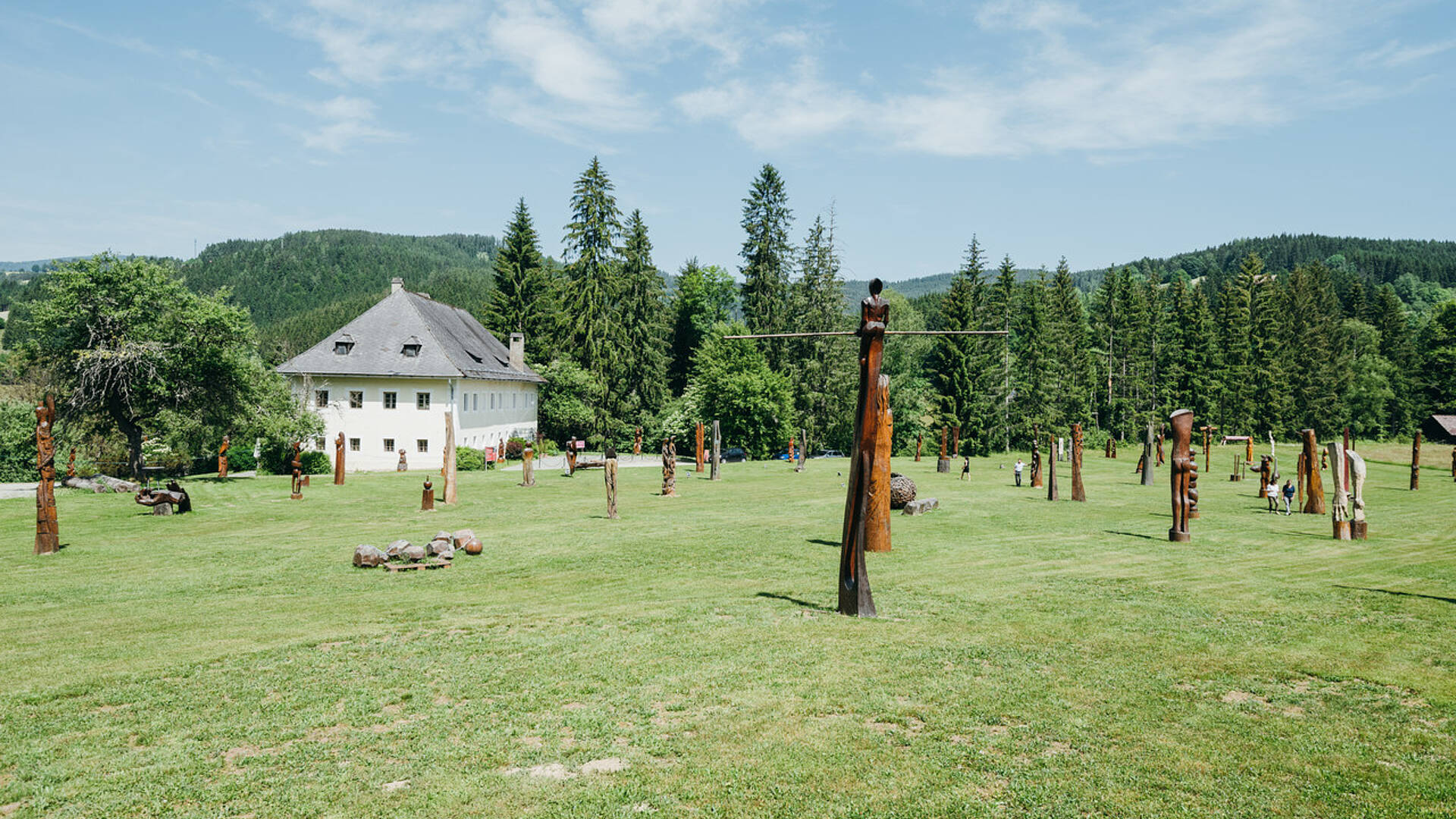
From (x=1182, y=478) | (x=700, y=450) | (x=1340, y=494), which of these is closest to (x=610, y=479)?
(x=1182, y=478)

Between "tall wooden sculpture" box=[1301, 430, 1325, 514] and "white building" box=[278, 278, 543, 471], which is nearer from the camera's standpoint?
"tall wooden sculpture" box=[1301, 430, 1325, 514]

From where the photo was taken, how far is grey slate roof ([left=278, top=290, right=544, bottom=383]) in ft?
156

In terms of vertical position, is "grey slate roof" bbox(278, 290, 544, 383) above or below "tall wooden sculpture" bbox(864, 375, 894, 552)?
above

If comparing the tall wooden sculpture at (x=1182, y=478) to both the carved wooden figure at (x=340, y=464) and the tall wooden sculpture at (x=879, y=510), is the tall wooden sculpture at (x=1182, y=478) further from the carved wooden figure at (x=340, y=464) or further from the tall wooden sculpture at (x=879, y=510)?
the carved wooden figure at (x=340, y=464)

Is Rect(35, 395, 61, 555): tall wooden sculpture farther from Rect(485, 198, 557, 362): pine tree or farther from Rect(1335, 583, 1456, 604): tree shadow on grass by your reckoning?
Rect(485, 198, 557, 362): pine tree

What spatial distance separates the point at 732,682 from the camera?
30.1ft

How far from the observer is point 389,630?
11750 millimetres

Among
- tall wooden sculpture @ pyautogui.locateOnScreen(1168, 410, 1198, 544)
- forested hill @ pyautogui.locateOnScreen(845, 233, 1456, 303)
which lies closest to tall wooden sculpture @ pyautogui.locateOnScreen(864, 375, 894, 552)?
tall wooden sculpture @ pyautogui.locateOnScreen(1168, 410, 1198, 544)

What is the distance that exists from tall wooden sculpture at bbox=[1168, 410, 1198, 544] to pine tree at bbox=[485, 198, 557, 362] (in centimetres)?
5336

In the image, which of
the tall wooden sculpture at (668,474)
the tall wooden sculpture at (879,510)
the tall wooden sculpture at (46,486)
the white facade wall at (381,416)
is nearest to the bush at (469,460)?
the white facade wall at (381,416)

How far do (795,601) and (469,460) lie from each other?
126ft

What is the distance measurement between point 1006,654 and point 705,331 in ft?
193

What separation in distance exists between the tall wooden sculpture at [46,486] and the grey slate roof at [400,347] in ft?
93.8

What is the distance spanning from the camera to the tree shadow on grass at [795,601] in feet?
41.5
